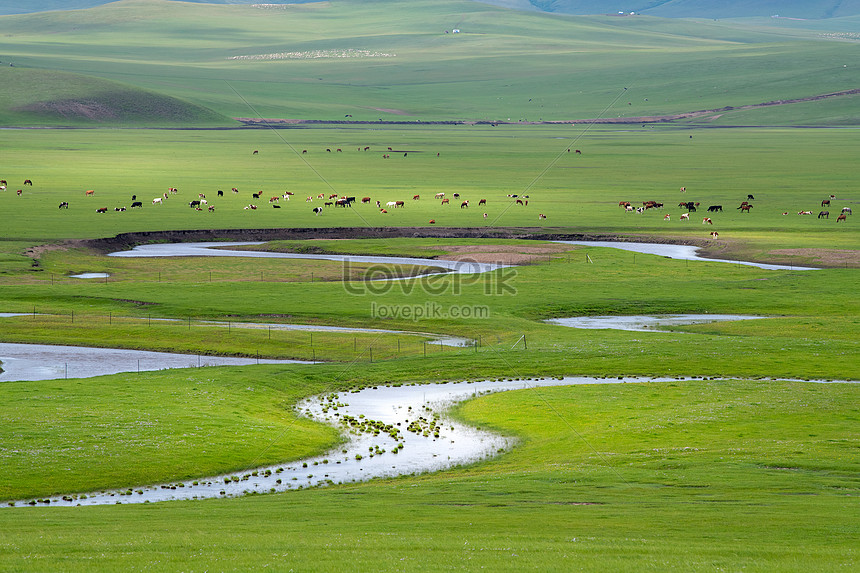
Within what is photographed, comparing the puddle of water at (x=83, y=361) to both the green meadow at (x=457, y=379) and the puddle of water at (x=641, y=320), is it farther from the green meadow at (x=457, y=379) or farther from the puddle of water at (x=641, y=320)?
the puddle of water at (x=641, y=320)

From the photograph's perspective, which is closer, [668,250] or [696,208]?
[668,250]

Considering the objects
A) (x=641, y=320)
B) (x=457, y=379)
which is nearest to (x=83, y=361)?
(x=457, y=379)

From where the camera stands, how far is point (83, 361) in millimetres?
48906

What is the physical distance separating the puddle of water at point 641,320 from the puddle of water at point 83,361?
1842cm

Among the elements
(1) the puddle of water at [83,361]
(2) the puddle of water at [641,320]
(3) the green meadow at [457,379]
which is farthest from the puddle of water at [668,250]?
(1) the puddle of water at [83,361]

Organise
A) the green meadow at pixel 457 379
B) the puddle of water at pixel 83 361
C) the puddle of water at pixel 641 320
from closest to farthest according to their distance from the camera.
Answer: the green meadow at pixel 457 379
the puddle of water at pixel 83 361
the puddle of water at pixel 641 320

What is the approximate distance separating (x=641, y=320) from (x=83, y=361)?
105 feet

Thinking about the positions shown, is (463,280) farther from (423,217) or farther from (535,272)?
(423,217)

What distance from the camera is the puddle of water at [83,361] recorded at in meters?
45.9

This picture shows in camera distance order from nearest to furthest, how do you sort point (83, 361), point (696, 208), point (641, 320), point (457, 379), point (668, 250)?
point (457, 379) < point (83, 361) < point (641, 320) < point (668, 250) < point (696, 208)

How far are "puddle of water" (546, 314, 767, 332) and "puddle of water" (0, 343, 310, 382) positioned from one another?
725 inches

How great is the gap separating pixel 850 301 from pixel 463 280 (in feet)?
83.8

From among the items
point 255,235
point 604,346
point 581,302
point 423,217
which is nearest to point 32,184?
point 255,235

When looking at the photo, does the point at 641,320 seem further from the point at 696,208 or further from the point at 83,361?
the point at 696,208
